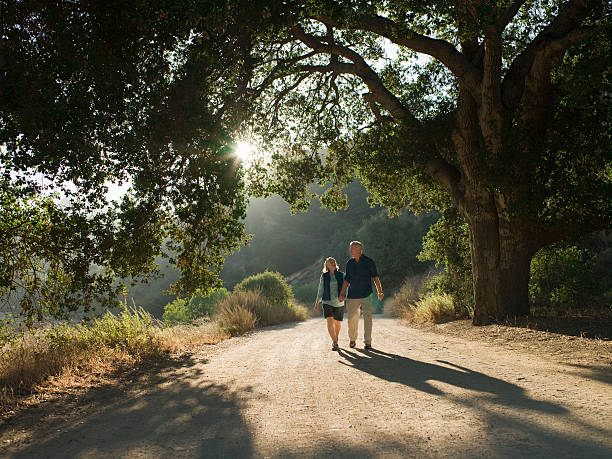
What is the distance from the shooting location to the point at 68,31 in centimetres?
730

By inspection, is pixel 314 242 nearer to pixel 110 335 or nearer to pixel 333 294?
pixel 333 294

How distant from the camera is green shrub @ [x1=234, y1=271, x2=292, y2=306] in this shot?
73.3 ft

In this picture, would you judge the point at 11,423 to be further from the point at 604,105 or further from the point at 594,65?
the point at 604,105

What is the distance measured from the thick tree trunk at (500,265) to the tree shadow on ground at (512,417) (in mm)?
5493

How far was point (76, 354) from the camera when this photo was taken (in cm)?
793

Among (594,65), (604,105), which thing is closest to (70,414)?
(594,65)

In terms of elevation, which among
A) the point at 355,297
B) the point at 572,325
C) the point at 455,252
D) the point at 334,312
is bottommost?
the point at 572,325

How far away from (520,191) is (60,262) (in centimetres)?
888

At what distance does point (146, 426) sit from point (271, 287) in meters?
18.3

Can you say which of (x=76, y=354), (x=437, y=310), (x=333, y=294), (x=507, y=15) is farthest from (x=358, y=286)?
(x=437, y=310)

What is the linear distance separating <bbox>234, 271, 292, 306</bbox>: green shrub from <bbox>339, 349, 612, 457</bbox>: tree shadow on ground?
15.8 metres

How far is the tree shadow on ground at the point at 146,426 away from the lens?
3.76 m

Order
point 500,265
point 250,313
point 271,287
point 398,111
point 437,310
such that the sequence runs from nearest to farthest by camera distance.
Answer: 1. point 500,265
2. point 398,111
3. point 437,310
4. point 250,313
5. point 271,287

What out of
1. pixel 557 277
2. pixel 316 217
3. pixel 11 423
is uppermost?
pixel 316 217
